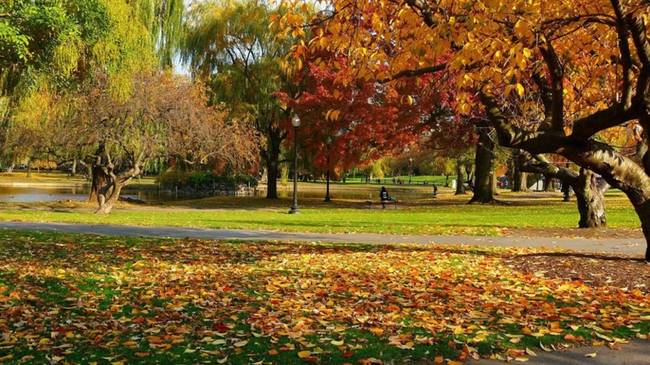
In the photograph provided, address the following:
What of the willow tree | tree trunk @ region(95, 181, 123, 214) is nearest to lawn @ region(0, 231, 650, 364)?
tree trunk @ region(95, 181, 123, 214)

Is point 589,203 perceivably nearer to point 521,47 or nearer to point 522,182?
point 521,47

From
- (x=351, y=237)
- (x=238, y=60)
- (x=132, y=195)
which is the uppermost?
(x=238, y=60)

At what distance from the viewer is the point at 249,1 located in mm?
37938

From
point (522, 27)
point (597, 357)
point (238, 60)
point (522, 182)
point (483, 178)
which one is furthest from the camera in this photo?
point (522, 182)

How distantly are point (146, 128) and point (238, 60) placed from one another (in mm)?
15435

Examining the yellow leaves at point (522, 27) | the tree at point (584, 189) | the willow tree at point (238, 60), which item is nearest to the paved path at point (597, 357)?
the yellow leaves at point (522, 27)

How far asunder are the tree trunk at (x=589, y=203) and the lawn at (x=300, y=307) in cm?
756

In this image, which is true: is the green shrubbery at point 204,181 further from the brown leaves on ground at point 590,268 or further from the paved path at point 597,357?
the paved path at point 597,357

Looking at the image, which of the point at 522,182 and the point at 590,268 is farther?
the point at 522,182

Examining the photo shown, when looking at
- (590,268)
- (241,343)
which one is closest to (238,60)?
(590,268)

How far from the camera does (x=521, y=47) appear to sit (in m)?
7.03

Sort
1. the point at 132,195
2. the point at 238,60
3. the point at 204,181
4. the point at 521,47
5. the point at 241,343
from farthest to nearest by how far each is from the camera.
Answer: the point at 204,181, the point at 132,195, the point at 238,60, the point at 521,47, the point at 241,343

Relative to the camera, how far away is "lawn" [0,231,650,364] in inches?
202

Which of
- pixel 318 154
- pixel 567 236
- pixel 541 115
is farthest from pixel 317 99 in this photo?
pixel 567 236
